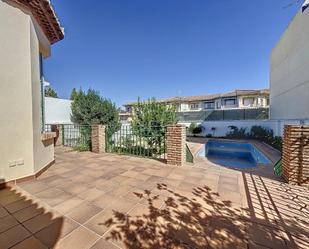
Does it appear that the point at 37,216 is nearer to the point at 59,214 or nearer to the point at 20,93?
the point at 59,214

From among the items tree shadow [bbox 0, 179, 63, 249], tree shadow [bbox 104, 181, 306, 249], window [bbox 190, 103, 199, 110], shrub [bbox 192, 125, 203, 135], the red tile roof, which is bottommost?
tree shadow [bbox 104, 181, 306, 249]

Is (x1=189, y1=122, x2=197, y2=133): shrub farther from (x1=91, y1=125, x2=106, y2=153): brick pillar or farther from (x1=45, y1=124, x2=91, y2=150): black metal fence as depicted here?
(x1=91, y1=125, x2=106, y2=153): brick pillar

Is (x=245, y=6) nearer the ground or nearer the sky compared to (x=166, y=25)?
nearer the ground

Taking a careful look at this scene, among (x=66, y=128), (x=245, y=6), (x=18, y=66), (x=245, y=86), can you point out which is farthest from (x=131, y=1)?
(x=245, y=86)

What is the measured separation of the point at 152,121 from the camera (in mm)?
8031

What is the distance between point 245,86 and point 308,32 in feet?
60.8

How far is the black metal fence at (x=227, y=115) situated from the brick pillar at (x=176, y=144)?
487 inches

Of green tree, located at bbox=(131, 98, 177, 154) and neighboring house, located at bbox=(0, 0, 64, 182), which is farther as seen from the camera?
green tree, located at bbox=(131, 98, 177, 154)

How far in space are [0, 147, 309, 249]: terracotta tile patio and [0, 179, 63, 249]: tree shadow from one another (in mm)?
12

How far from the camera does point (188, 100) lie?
28.6m

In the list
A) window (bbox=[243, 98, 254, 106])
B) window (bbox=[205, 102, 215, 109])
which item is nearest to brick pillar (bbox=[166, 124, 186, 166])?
window (bbox=[243, 98, 254, 106])

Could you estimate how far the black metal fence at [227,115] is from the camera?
1794 cm

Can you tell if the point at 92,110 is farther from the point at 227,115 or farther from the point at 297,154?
the point at 227,115

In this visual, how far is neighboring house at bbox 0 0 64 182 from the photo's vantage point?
3.24 meters
